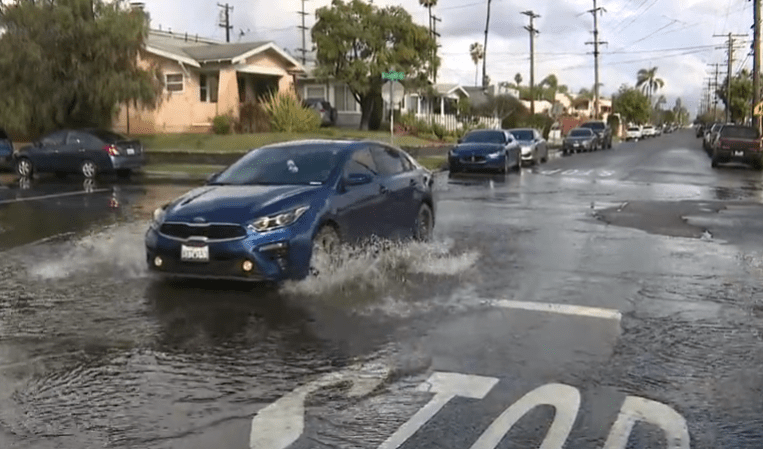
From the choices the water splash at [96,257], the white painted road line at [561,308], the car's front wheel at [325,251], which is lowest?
the white painted road line at [561,308]

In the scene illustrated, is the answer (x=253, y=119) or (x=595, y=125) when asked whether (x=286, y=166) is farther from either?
(x=595, y=125)

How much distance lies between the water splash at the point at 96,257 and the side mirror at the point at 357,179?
248 centimetres

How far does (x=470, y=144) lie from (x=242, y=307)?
21.3m

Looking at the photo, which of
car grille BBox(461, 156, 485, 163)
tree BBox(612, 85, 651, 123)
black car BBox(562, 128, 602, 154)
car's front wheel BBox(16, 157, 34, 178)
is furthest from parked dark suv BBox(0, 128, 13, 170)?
tree BBox(612, 85, 651, 123)

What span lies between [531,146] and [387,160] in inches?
960

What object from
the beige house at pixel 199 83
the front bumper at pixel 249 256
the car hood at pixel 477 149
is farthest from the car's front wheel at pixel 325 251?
the beige house at pixel 199 83

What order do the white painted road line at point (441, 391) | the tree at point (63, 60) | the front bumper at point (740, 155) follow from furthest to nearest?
the front bumper at point (740, 155) → the tree at point (63, 60) → the white painted road line at point (441, 391)

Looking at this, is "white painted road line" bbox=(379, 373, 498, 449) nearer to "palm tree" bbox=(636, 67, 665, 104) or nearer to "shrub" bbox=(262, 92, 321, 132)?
"shrub" bbox=(262, 92, 321, 132)

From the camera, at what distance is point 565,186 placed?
22.9 m

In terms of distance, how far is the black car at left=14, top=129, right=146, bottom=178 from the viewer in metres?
25.2

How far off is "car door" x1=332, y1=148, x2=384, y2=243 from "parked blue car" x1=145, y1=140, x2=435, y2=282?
0.04ft

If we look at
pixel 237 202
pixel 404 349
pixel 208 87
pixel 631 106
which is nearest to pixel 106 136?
pixel 208 87

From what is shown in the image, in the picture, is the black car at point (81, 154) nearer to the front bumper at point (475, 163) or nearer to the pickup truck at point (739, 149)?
the front bumper at point (475, 163)

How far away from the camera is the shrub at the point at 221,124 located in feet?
126
